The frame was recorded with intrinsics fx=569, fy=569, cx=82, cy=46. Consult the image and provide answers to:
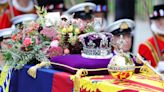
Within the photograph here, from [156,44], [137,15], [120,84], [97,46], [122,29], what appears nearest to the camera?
[120,84]

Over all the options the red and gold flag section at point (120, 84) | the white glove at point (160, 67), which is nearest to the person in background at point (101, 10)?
the white glove at point (160, 67)

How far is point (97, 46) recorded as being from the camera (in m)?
3.63

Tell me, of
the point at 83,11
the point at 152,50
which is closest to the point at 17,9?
the point at 83,11

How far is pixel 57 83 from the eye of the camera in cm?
357

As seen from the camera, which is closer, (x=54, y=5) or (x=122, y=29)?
(x=122, y=29)

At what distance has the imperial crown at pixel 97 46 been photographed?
11.9ft

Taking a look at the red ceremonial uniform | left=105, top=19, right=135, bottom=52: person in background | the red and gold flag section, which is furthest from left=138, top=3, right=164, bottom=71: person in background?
the red and gold flag section

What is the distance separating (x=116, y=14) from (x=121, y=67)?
3657mm

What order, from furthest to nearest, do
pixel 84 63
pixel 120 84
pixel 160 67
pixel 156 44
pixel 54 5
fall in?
pixel 54 5
pixel 156 44
pixel 160 67
pixel 84 63
pixel 120 84

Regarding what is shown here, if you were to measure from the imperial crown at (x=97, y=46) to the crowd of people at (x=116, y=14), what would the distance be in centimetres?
100

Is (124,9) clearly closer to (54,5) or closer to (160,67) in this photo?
(54,5)

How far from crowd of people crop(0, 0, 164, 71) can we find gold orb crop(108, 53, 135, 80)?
136 centimetres

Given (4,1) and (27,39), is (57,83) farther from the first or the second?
(4,1)

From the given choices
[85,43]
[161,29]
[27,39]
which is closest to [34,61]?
[27,39]
